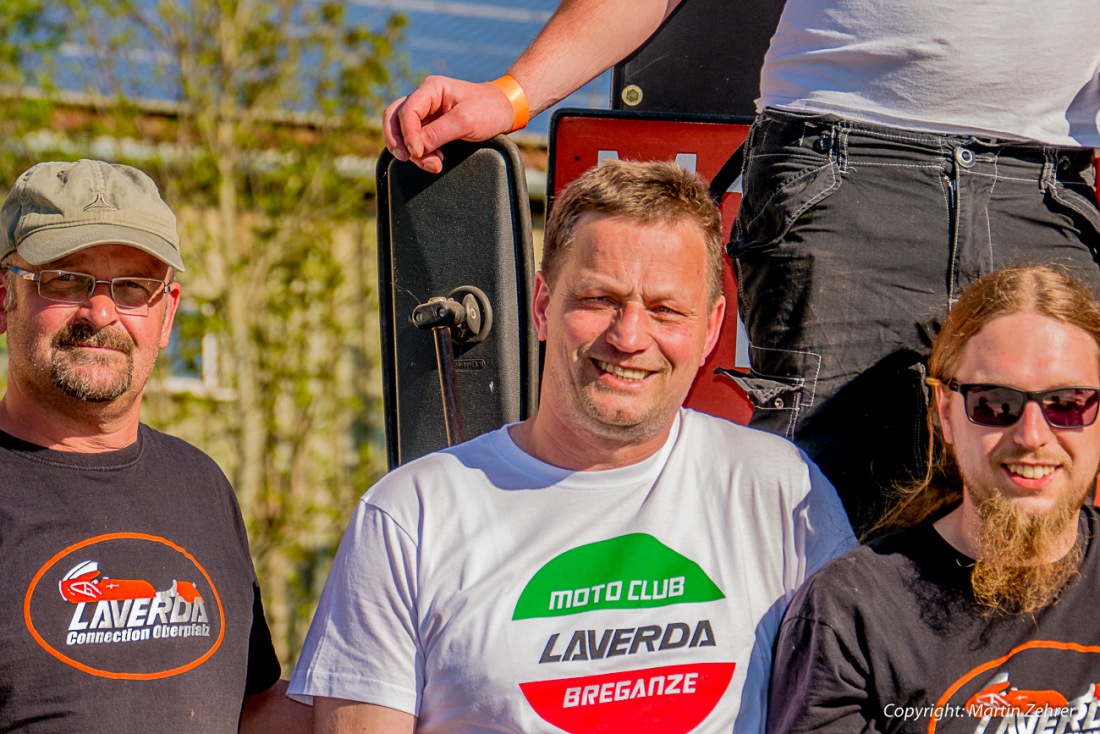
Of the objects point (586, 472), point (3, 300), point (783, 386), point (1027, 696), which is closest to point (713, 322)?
point (783, 386)

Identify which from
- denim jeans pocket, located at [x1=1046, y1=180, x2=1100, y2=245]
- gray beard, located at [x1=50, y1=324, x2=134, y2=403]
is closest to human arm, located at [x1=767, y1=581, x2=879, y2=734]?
denim jeans pocket, located at [x1=1046, y1=180, x2=1100, y2=245]

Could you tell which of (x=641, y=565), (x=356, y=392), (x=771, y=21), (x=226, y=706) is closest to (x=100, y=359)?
(x=226, y=706)

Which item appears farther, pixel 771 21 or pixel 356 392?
pixel 356 392

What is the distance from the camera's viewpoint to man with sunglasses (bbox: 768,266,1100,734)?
2.00 m

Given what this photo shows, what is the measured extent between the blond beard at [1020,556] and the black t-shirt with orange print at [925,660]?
20 mm

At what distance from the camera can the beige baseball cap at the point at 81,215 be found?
2520 mm

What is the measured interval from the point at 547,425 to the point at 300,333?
778 cm

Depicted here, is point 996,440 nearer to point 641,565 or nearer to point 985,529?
point 985,529

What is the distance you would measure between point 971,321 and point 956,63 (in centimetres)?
50

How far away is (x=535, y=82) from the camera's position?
2.69 metres

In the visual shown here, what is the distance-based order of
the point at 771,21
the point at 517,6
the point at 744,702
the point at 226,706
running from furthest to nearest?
the point at 517,6 < the point at 771,21 < the point at 226,706 < the point at 744,702

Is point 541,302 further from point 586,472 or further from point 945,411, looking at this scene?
point 945,411

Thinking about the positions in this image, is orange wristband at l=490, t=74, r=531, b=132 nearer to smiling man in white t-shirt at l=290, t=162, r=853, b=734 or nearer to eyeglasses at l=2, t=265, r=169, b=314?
smiling man in white t-shirt at l=290, t=162, r=853, b=734

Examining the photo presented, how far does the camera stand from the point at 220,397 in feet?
32.0
